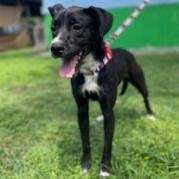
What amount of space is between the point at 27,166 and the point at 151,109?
8.14 ft

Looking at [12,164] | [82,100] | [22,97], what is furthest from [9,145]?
[22,97]

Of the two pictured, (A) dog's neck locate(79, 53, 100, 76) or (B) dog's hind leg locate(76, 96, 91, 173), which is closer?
(A) dog's neck locate(79, 53, 100, 76)

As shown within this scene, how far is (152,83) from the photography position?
8891 millimetres

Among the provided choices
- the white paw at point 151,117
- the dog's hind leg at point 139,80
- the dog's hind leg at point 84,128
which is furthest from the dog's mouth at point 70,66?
the white paw at point 151,117

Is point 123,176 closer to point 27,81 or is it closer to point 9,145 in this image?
point 9,145

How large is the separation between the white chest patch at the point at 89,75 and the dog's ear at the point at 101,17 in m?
0.34

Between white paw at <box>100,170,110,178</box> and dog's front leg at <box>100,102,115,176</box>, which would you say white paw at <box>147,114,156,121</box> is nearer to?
dog's front leg at <box>100,102,115,176</box>

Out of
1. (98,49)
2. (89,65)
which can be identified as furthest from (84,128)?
(98,49)

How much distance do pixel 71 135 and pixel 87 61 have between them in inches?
61.7

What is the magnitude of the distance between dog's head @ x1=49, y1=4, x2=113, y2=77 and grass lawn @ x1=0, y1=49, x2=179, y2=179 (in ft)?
3.62

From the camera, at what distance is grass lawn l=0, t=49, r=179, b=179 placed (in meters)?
4.32

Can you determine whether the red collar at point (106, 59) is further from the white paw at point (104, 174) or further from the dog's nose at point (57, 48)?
the white paw at point (104, 174)

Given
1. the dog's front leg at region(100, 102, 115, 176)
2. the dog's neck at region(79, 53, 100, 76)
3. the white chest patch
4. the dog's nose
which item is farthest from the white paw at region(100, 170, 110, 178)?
the dog's nose

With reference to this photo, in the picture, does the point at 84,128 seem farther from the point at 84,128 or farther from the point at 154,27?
the point at 154,27
